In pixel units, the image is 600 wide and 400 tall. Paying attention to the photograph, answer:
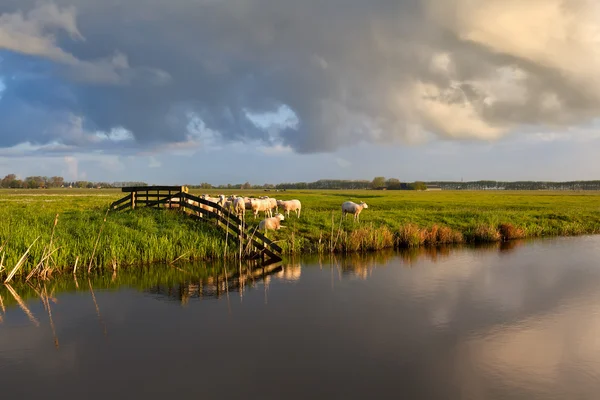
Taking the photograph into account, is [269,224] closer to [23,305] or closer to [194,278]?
[194,278]

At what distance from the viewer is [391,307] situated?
50.2 feet

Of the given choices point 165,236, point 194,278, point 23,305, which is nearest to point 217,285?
point 194,278

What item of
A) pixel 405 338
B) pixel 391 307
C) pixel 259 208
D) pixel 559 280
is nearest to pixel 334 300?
pixel 391 307

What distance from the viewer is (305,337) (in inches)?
476

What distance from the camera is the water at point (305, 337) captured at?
365 inches

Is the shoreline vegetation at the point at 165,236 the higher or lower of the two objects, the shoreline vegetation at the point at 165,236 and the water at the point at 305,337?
the higher

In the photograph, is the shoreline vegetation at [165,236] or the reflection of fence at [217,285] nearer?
the reflection of fence at [217,285]

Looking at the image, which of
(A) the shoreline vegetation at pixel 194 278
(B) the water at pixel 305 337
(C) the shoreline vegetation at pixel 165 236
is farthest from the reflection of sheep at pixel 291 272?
(C) the shoreline vegetation at pixel 165 236

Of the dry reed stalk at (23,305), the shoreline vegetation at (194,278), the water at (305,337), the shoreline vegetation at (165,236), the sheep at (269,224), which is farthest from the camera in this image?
the sheep at (269,224)

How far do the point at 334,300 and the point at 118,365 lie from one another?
8.30 metres

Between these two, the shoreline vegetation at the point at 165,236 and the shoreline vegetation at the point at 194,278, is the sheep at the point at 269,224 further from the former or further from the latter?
the shoreline vegetation at the point at 194,278

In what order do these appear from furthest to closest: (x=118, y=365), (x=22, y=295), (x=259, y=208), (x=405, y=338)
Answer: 1. (x=259, y=208)
2. (x=22, y=295)
3. (x=405, y=338)
4. (x=118, y=365)

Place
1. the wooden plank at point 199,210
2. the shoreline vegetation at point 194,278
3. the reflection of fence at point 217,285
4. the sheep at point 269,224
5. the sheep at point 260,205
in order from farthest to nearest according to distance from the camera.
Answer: the sheep at point 260,205
the sheep at point 269,224
the wooden plank at point 199,210
the reflection of fence at point 217,285
the shoreline vegetation at point 194,278

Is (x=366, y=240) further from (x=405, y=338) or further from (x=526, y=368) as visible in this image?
(x=526, y=368)
